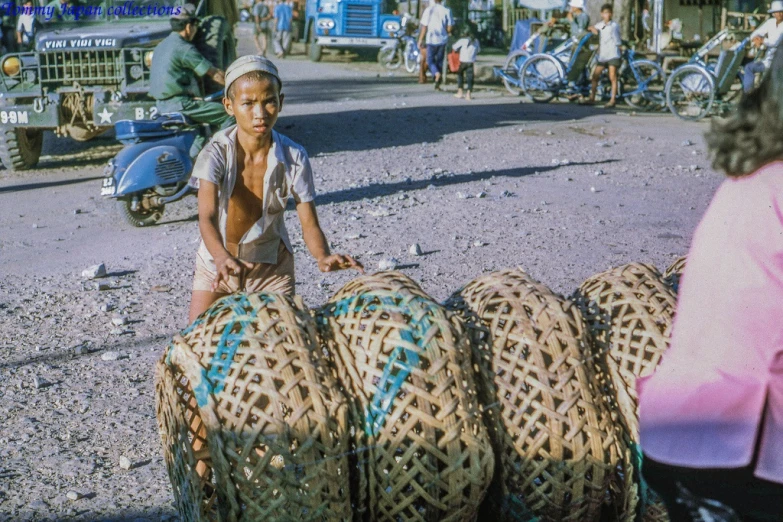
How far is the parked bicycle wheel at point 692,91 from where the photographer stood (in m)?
14.6

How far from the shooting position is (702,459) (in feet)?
5.80

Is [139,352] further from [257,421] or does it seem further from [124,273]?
[257,421]

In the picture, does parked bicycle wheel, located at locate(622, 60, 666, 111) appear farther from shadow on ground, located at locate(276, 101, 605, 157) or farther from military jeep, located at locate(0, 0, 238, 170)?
military jeep, located at locate(0, 0, 238, 170)

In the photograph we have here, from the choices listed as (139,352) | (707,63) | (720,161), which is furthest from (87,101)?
(707,63)

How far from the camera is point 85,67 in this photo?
403 inches

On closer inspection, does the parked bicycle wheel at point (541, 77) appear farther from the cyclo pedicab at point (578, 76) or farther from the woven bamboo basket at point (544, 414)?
the woven bamboo basket at point (544, 414)

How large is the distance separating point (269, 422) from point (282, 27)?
27790 mm

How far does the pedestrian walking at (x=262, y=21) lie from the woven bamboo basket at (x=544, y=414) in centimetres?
2762

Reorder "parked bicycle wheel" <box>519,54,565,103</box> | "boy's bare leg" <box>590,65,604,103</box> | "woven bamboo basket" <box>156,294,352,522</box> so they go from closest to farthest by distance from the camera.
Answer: "woven bamboo basket" <box>156,294,352,522</box> < "boy's bare leg" <box>590,65,604,103</box> < "parked bicycle wheel" <box>519,54,565,103</box>

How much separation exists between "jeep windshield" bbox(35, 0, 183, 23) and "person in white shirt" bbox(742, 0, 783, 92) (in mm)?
8530

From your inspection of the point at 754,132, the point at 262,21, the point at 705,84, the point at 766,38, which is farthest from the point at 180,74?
the point at 262,21

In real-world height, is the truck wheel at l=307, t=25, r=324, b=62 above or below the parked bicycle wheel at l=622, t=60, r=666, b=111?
above

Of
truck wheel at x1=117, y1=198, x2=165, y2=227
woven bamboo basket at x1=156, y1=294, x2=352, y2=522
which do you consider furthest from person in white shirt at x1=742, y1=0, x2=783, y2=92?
woven bamboo basket at x1=156, y1=294, x2=352, y2=522

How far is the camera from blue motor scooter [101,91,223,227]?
7.57m
